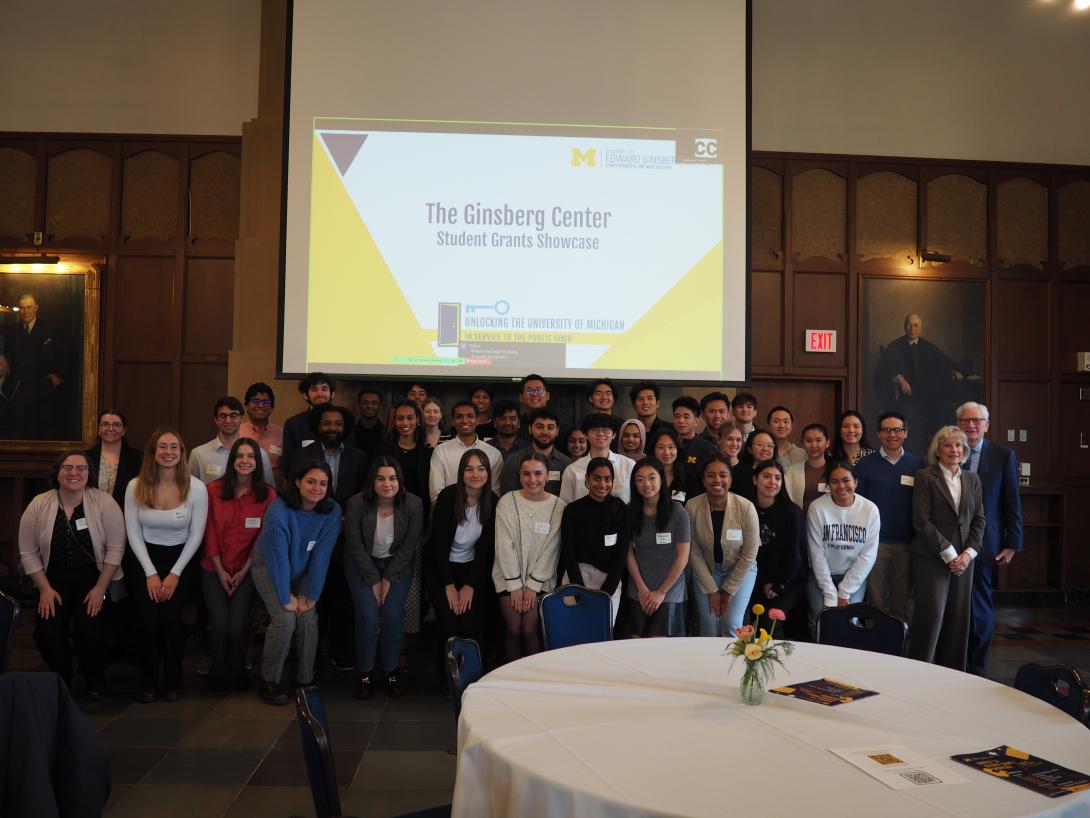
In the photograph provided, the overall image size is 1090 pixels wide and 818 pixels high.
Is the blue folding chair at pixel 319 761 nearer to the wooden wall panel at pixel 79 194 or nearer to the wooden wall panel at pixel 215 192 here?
the wooden wall panel at pixel 215 192

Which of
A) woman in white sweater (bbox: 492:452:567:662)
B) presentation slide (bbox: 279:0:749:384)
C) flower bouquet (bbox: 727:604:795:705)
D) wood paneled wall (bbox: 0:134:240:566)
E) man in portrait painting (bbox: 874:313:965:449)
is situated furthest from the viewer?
man in portrait painting (bbox: 874:313:965:449)

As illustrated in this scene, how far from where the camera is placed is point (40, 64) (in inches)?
320

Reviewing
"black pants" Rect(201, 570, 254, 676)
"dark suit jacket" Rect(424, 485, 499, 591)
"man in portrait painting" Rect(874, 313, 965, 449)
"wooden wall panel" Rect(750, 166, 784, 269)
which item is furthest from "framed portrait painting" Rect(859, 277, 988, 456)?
"black pants" Rect(201, 570, 254, 676)

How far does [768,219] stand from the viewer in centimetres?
825

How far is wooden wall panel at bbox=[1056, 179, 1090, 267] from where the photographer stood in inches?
335

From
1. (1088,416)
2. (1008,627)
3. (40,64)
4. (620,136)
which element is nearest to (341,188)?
(620,136)

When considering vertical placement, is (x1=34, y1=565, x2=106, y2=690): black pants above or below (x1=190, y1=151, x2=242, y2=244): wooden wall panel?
below

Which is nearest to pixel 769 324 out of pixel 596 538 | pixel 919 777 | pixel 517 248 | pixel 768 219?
pixel 768 219

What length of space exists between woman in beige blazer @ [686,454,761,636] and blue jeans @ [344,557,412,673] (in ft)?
5.68

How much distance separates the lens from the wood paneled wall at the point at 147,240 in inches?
313

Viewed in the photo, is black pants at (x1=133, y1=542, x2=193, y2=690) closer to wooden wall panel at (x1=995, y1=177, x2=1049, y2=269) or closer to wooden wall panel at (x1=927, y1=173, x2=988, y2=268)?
wooden wall panel at (x1=927, y1=173, x2=988, y2=268)

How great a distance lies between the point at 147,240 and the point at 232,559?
4449mm

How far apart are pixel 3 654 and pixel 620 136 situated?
5.39 meters

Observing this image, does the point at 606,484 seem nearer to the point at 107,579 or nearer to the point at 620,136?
the point at 107,579
